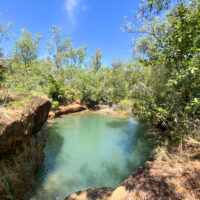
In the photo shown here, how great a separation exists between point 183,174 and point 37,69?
18.5 metres

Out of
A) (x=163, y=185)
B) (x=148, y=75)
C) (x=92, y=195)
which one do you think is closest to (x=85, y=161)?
(x=92, y=195)

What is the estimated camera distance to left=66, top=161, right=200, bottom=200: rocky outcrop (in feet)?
7.67

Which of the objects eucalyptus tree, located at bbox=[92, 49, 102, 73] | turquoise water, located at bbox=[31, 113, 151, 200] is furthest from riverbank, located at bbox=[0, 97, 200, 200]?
eucalyptus tree, located at bbox=[92, 49, 102, 73]

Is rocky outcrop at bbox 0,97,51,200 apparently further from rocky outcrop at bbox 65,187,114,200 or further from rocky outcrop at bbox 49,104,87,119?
Result: rocky outcrop at bbox 49,104,87,119

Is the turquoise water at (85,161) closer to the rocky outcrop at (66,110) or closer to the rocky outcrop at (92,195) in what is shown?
the rocky outcrop at (92,195)

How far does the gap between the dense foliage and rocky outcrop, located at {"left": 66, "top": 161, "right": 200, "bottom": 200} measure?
0.95 m

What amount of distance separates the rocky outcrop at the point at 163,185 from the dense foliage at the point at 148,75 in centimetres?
95

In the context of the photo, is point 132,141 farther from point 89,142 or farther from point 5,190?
point 5,190

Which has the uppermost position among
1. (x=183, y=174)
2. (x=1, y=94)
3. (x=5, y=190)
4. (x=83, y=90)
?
(x=83, y=90)

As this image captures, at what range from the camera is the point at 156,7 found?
287 centimetres

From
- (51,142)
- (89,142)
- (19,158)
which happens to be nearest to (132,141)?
(89,142)

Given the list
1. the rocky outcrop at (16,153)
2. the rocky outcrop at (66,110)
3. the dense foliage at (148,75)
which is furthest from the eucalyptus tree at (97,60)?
the rocky outcrop at (16,153)

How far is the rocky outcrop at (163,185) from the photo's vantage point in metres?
2.34

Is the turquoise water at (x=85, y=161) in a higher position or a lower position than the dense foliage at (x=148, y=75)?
lower
